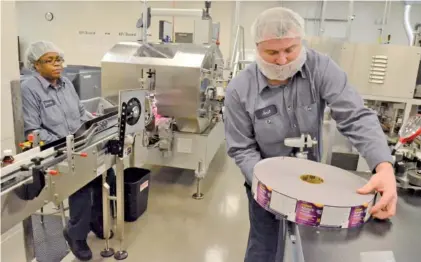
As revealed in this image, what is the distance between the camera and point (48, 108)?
1.90 metres

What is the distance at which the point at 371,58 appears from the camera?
270cm

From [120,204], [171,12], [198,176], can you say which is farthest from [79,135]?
[171,12]

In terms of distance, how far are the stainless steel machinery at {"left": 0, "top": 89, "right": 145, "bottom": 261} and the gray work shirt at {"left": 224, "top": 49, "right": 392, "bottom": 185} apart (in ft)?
2.30

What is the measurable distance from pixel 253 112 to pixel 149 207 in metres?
1.80

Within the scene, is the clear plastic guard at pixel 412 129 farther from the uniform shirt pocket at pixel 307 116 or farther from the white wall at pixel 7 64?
the white wall at pixel 7 64

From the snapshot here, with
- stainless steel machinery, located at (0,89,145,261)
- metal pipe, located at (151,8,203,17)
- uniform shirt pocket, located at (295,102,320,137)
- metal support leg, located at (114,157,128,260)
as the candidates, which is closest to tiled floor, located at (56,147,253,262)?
metal support leg, located at (114,157,128,260)

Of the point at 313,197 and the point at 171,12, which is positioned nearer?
the point at 313,197

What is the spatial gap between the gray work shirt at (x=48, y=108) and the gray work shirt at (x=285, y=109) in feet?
3.72

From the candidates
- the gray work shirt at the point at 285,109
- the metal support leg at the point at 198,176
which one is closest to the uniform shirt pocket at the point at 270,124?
the gray work shirt at the point at 285,109

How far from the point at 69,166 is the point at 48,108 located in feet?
2.32

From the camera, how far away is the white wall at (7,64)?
1.25m

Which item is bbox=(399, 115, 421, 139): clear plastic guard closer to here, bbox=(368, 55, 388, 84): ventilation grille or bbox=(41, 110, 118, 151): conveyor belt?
bbox=(368, 55, 388, 84): ventilation grille

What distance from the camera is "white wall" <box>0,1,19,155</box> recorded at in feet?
4.09

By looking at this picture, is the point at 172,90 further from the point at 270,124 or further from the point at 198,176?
the point at 270,124
